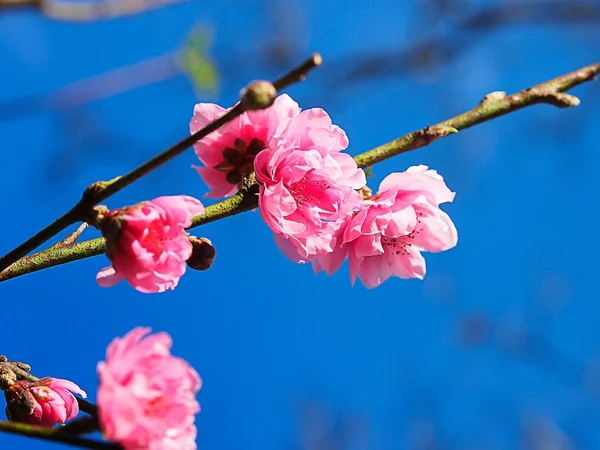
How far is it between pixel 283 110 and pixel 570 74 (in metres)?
0.45

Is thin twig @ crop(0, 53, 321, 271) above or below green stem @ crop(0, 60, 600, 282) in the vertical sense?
below

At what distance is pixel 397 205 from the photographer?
848 millimetres

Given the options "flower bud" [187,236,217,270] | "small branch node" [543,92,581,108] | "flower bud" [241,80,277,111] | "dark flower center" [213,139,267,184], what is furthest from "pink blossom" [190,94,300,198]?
"small branch node" [543,92,581,108]

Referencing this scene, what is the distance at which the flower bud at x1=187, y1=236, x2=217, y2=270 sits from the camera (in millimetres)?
725

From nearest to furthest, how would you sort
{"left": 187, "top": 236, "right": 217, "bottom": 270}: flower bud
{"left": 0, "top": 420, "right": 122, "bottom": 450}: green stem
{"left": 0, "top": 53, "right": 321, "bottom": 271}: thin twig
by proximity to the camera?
{"left": 0, "top": 420, "right": 122, "bottom": 450}: green stem
{"left": 0, "top": 53, "right": 321, "bottom": 271}: thin twig
{"left": 187, "top": 236, "right": 217, "bottom": 270}: flower bud

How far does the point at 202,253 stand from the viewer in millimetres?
724

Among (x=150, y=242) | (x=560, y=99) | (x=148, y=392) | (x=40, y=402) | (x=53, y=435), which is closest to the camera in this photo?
(x=53, y=435)

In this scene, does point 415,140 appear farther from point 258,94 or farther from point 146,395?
point 146,395

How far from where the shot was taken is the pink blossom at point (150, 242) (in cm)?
64

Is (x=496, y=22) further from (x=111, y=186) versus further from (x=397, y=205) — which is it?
(x=111, y=186)

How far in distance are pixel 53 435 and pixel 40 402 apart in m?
0.36

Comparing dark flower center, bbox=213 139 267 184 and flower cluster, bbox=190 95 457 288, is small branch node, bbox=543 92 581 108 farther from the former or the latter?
dark flower center, bbox=213 139 267 184

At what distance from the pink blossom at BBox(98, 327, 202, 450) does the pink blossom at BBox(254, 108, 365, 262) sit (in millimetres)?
250

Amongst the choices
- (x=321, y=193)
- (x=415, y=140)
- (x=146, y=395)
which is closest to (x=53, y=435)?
(x=146, y=395)
